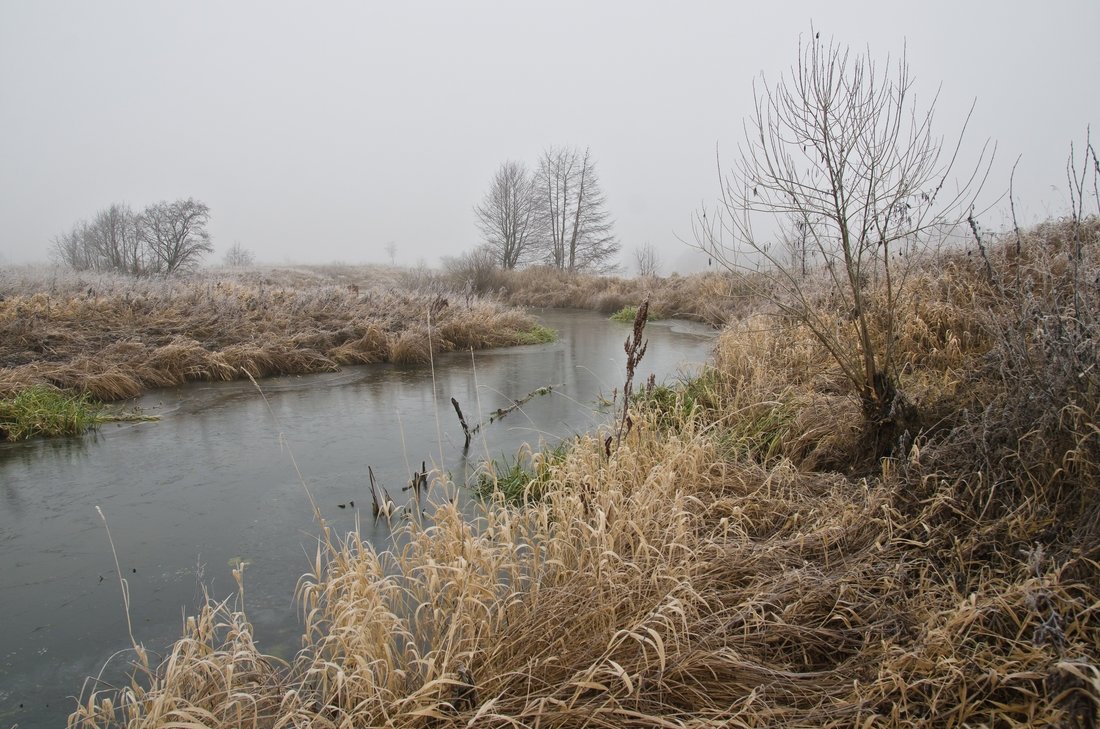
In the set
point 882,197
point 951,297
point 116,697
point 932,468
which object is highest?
point 882,197

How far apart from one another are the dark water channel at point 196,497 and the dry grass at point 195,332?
1.75 feet

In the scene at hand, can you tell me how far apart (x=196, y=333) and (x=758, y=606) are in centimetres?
942

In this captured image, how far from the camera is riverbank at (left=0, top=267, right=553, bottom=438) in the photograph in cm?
730

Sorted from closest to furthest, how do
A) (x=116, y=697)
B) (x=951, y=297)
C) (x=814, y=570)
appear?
(x=116, y=697)
(x=814, y=570)
(x=951, y=297)

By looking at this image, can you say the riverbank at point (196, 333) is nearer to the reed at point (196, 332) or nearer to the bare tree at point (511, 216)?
the reed at point (196, 332)

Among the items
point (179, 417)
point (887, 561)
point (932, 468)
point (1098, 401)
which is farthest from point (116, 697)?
point (179, 417)

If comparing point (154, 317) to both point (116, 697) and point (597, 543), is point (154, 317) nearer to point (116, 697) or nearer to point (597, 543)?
point (116, 697)

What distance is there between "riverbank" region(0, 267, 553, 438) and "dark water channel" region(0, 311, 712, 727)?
533mm

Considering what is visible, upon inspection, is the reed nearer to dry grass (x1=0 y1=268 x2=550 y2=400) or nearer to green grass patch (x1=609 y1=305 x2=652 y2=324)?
dry grass (x1=0 y1=268 x2=550 y2=400)

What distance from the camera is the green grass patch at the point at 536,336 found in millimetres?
12945

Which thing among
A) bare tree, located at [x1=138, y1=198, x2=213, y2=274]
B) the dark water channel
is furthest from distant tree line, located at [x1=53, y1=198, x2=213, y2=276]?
the dark water channel

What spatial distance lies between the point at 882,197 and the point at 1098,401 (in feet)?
5.80

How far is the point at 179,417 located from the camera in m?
6.54

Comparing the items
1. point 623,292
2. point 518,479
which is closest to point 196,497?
point 518,479
